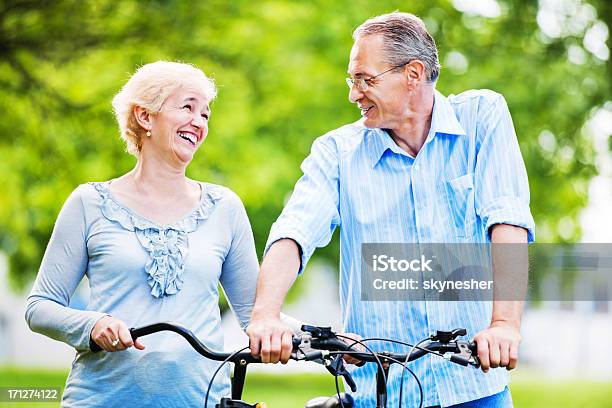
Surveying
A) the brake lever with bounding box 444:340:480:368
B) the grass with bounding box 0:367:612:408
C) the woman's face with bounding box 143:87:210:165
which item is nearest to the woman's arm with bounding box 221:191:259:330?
the woman's face with bounding box 143:87:210:165

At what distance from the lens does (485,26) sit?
44.3 ft

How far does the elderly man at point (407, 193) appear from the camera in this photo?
326 centimetres

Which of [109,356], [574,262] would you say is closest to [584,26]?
[574,262]

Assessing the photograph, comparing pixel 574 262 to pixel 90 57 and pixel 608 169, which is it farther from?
pixel 90 57

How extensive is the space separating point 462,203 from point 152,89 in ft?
3.83

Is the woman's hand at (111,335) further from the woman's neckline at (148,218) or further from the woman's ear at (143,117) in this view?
the woman's ear at (143,117)

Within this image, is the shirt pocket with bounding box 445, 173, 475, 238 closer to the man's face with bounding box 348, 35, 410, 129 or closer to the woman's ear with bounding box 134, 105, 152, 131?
the man's face with bounding box 348, 35, 410, 129

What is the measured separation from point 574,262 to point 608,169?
5.43 ft

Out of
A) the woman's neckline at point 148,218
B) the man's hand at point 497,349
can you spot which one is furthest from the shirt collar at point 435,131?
the man's hand at point 497,349

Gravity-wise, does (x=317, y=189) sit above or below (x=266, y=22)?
below

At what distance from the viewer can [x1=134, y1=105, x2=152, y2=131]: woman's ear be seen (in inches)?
147

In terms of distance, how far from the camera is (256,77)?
1353 cm

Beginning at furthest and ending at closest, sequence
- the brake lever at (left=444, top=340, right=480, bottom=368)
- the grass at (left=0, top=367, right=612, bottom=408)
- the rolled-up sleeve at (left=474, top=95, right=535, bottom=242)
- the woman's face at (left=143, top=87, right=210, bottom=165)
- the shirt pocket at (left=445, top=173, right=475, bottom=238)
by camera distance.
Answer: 1. the grass at (left=0, top=367, right=612, bottom=408)
2. the woman's face at (left=143, top=87, right=210, bottom=165)
3. the shirt pocket at (left=445, top=173, right=475, bottom=238)
4. the rolled-up sleeve at (left=474, top=95, right=535, bottom=242)
5. the brake lever at (left=444, top=340, right=480, bottom=368)

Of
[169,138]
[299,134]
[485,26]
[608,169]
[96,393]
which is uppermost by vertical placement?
[485,26]
